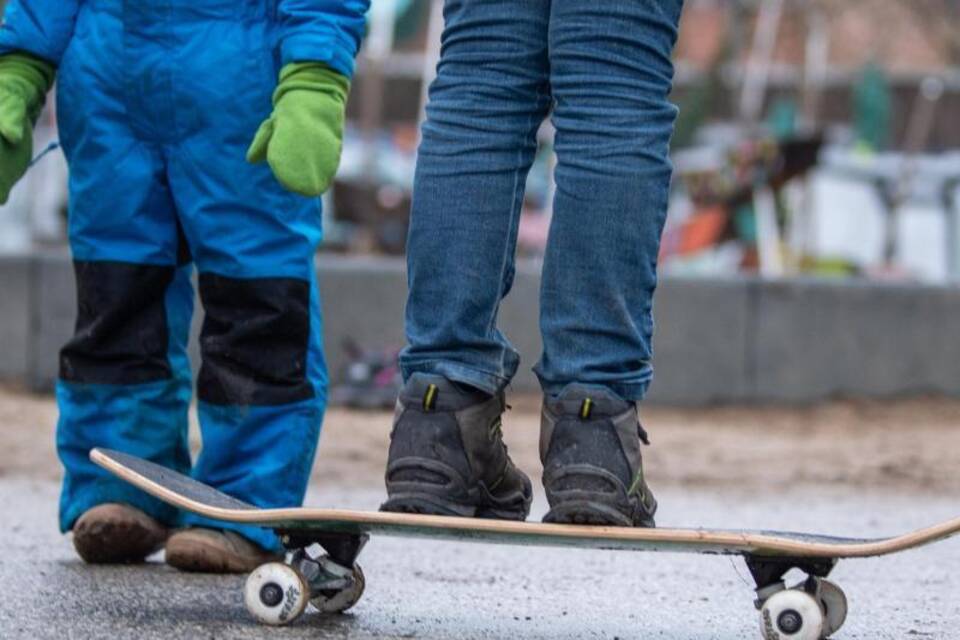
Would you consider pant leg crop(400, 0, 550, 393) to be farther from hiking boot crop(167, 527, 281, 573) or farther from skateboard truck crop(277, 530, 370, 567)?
hiking boot crop(167, 527, 281, 573)

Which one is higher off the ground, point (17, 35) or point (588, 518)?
point (17, 35)

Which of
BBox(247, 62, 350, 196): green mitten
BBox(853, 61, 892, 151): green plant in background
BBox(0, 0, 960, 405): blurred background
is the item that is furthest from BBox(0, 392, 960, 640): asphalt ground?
BBox(853, 61, 892, 151): green plant in background

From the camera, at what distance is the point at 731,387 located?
712cm

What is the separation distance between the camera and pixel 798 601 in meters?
2.32

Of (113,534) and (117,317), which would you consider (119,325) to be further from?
(113,534)

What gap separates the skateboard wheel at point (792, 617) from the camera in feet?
7.59

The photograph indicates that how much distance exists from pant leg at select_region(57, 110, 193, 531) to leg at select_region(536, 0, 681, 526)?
94 cm

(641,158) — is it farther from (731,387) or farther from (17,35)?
(731,387)

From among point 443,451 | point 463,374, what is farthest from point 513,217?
point 443,451

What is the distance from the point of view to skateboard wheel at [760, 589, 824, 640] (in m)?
2.31

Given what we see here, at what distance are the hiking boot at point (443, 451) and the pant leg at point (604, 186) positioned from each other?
0.13 m

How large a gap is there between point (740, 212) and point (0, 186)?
7358 mm

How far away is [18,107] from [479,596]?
43.0 inches

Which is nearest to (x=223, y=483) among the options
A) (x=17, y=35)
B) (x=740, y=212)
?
(x=17, y=35)
